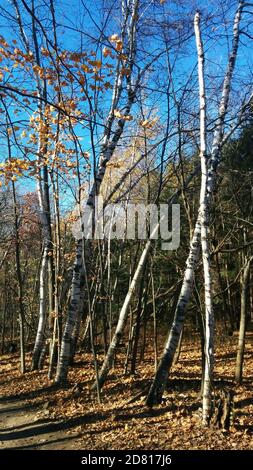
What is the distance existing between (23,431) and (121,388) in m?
2.30

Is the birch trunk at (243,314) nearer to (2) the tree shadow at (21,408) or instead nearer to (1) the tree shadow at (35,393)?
(1) the tree shadow at (35,393)

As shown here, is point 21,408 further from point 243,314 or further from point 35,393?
point 243,314

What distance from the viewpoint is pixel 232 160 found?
1308cm

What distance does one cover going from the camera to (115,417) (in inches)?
237

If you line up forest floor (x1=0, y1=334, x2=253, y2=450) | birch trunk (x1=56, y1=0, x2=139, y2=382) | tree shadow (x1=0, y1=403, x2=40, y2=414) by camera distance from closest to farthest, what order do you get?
1. forest floor (x1=0, y1=334, x2=253, y2=450)
2. tree shadow (x1=0, y1=403, x2=40, y2=414)
3. birch trunk (x1=56, y1=0, x2=139, y2=382)

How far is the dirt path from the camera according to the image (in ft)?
17.6

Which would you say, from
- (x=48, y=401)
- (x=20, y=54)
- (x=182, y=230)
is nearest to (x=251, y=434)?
(x=48, y=401)

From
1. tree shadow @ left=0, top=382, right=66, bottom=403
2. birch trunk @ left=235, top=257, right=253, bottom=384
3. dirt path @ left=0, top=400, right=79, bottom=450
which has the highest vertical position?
birch trunk @ left=235, top=257, right=253, bottom=384

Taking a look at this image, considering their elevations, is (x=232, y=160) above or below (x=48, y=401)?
above

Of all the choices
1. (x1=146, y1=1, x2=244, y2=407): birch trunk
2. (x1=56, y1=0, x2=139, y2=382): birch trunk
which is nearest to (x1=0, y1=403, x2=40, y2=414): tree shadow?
(x1=56, y1=0, x2=139, y2=382): birch trunk

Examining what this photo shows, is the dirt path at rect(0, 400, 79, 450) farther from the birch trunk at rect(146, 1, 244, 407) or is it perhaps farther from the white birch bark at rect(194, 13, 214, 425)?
the white birch bark at rect(194, 13, 214, 425)

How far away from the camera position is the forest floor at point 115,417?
4988mm

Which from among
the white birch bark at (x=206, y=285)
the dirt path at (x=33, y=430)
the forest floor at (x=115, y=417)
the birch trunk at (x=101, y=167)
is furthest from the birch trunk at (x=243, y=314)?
the dirt path at (x=33, y=430)

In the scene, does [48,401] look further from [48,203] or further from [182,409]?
[48,203]
